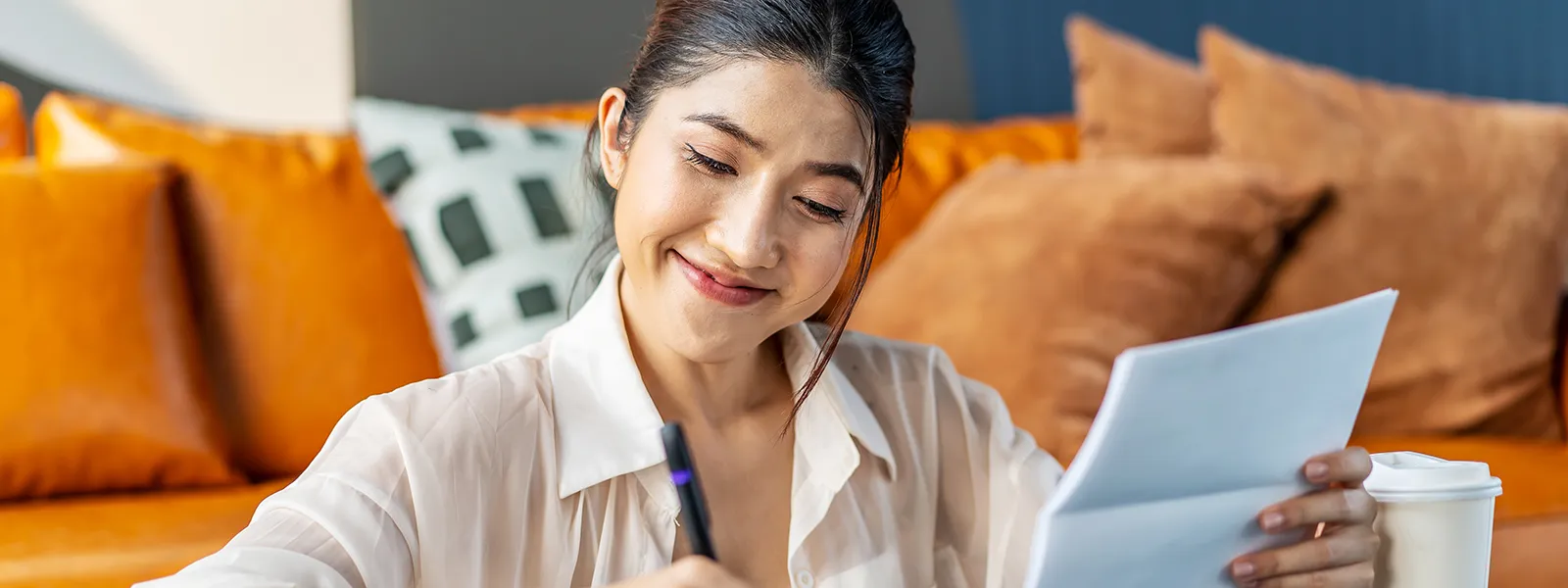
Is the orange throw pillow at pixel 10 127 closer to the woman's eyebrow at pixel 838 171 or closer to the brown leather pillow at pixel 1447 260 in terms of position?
the woman's eyebrow at pixel 838 171

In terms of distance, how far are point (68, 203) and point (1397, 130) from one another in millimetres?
1644

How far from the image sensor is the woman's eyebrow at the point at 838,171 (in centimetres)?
81

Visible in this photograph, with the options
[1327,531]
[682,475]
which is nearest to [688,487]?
[682,475]

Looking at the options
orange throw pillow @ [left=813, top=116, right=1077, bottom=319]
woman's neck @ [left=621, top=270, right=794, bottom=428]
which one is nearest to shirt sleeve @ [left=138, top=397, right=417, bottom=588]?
woman's neck @ [left=621, top=270, right=794, bottom=428]

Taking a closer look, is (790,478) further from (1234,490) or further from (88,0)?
(88,0)

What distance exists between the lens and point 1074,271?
1.56 metres

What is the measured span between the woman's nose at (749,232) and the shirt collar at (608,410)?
14cm

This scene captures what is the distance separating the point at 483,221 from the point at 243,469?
383mm

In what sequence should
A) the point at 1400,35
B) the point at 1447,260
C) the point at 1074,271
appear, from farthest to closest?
the point at 1400,35, the point at 1447,260, the point at 1074,271

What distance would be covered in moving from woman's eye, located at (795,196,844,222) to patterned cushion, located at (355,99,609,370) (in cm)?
65

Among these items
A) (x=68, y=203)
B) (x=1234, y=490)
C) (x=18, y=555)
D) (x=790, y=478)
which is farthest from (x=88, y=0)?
(x=1234, y=490)

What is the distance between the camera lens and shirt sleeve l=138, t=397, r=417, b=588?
2.18ft

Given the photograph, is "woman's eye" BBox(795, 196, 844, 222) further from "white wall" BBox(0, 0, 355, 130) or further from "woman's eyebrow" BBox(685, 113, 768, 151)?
"white wall" BBox(0, 0, 355, 130)

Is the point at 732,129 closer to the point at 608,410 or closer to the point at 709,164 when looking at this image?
the point at 709,164
